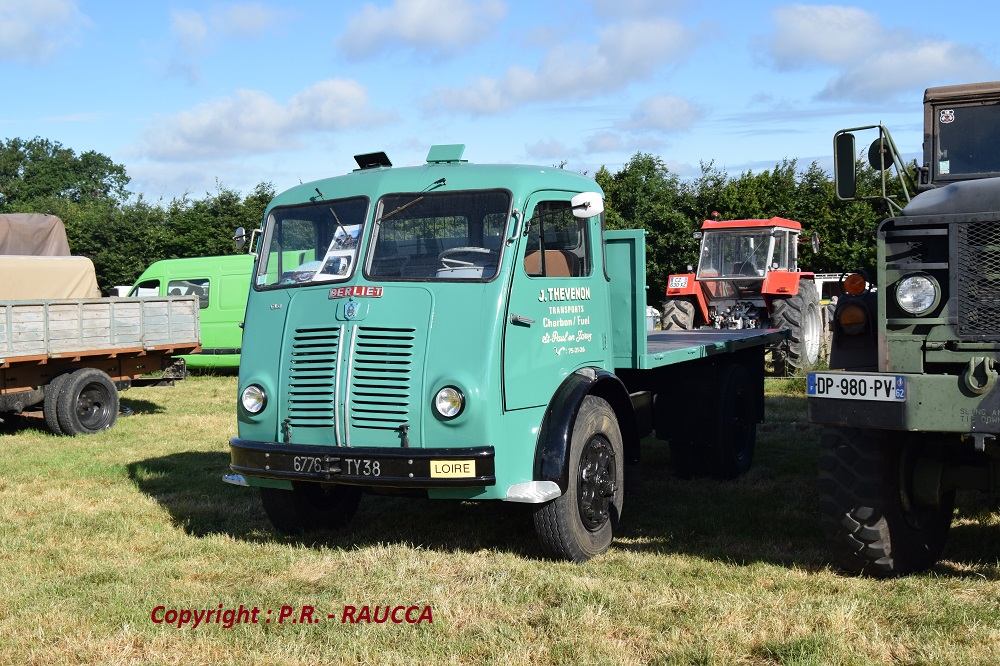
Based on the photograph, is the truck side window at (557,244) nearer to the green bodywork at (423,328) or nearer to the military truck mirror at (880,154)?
the green bodywork at (423,328)

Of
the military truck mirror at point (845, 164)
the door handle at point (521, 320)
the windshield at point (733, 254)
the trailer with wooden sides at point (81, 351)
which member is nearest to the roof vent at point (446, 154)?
the door handle at point (521, 320)

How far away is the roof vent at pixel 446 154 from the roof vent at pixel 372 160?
1.02 ft

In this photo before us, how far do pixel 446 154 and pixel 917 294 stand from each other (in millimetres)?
3022

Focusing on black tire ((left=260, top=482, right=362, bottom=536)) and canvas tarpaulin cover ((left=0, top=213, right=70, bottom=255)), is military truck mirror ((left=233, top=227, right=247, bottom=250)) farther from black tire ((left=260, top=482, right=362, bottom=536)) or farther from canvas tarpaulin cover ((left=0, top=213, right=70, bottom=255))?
canvas tarpaulin cover ((left=0, top=213, right=70, bottom=255))

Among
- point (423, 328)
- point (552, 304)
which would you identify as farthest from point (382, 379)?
point (552, 304)

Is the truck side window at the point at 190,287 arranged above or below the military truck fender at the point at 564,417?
above

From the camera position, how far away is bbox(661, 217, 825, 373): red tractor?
640 inches

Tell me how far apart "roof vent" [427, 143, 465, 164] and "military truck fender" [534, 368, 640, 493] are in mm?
1605

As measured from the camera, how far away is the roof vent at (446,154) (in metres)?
6.39

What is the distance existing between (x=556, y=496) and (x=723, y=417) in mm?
3109

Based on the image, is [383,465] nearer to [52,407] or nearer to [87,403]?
[52,407]

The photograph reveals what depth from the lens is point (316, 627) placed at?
→ 469 centimetres

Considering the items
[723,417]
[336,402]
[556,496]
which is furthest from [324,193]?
[723,417]

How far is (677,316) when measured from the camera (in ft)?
Result: 50.3
